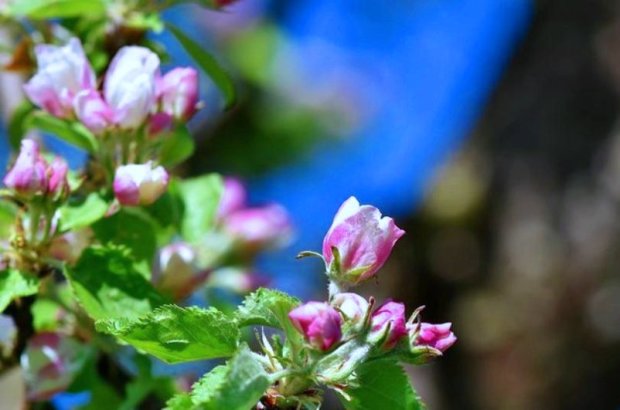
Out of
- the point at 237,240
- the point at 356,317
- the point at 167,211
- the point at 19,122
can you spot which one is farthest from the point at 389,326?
the point at 237,240

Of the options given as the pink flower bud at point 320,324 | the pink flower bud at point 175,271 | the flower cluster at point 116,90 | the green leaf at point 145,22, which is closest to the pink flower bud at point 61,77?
the flower cluster at point 116,90

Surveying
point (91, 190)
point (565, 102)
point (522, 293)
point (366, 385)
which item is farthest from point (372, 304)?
point (565, 102)

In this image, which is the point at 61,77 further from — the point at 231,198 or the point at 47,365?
the point at 231,198

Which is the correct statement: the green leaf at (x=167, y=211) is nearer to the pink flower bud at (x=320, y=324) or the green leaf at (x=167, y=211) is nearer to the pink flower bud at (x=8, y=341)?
the pink flower bud at (x=8, y=341)

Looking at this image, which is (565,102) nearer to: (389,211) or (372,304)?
(389,211)

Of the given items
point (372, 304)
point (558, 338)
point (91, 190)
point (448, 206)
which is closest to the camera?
point (372, 304)

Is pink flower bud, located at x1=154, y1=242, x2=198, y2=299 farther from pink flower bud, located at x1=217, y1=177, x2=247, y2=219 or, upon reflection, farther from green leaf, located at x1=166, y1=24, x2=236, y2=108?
pink flower bud, located at x1=217, y1=177, x2=247, y2=219
